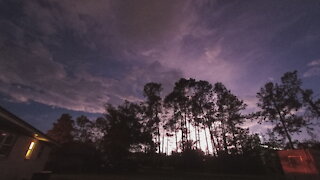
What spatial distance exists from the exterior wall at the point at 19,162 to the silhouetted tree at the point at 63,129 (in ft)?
81.8

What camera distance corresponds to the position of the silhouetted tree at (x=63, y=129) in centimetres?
3647

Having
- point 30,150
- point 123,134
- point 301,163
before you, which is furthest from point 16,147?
point 301,163

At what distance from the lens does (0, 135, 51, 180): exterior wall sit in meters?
9.86

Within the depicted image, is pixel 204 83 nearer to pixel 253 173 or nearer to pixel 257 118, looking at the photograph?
pixel 257 118

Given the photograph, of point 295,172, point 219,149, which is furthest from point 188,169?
point 295,172

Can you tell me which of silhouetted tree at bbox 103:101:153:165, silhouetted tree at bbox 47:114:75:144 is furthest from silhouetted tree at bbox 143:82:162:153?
silhouetted tree at bbox 47:114:75:144

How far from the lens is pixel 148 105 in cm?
3481

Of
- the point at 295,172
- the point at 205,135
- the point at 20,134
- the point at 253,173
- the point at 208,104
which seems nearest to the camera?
the point at 20,134

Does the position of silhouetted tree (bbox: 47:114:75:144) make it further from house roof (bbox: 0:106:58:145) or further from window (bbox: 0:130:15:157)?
window (bbox: 0:130:15:157)

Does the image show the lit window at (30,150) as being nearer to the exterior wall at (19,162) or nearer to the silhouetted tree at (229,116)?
the exterior wall at (19,162)

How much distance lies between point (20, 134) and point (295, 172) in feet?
81.2

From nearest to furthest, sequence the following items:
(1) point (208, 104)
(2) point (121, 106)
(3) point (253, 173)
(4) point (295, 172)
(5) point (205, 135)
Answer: (4) point (295, 172), (3) point (253, 173), (2) point (121, 106), (1) point (208, 104), (5) point (205, 135)

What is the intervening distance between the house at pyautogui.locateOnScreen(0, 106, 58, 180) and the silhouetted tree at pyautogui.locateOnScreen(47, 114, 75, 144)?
2554cm

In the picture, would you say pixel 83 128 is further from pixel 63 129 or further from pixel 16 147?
pixel 16 147
